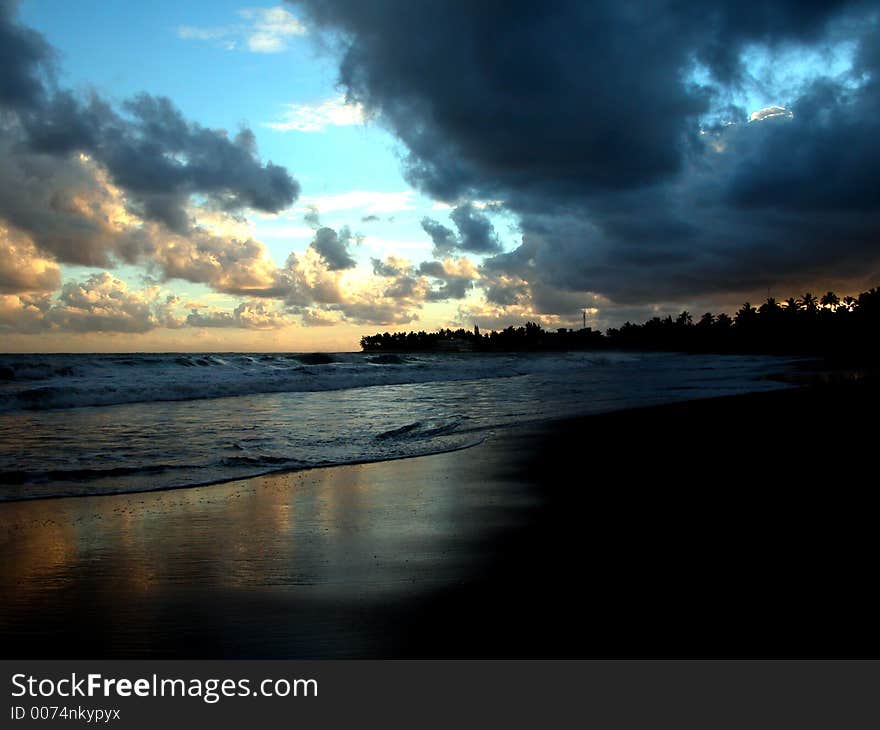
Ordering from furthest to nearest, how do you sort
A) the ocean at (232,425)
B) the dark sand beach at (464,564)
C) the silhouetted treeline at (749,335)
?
the silhouetted treeline at (749,335), the ocean at (232,425), the dark sand beach at (464,564)

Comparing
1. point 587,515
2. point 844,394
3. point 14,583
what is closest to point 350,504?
point 587,515

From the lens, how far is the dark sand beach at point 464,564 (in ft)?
10.4

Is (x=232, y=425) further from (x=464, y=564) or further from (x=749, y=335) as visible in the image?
(x=749, y=335)

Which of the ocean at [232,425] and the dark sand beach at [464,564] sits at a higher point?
the ocean at [232,425]

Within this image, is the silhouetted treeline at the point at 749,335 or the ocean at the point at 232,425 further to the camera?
the silhouetted treeline at the point at 749,335

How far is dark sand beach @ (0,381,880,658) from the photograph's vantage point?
3.17 meters

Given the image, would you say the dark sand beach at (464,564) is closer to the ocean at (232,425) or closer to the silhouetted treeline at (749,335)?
the ocean at (232,425)

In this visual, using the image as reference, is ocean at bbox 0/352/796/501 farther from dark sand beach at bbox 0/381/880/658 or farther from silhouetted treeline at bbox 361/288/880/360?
silhouetted treeline at bbox 361/288/880/360

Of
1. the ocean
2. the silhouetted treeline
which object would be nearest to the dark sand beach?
the ocean

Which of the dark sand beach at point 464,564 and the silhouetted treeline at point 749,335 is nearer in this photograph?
the dark sand beach at point 464,564

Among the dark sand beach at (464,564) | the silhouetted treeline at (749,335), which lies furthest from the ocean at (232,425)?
the silhouetted treeline at (749,335)

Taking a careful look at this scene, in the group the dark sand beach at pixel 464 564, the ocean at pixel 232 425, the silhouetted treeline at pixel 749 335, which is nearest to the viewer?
the dark sand beach at pixel 464 564

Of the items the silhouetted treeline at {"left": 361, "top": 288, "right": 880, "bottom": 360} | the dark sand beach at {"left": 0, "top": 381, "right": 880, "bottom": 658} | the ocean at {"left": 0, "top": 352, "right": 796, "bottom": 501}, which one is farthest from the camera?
the silhouetted treeline at {"left": 361, "top": 288, "right": 880, "bottom": 360}
